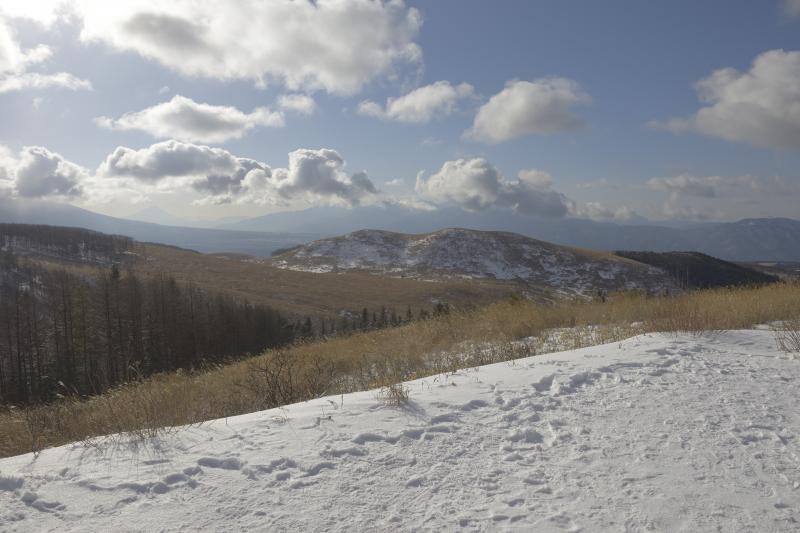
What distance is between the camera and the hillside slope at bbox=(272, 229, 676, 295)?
128750 mm

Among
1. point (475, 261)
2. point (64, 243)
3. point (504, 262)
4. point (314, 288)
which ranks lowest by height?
point (314, 288)

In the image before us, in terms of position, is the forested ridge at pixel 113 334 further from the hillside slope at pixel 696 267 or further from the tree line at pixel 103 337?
the hillside slope at pixel 696 267

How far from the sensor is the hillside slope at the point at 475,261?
129 meters

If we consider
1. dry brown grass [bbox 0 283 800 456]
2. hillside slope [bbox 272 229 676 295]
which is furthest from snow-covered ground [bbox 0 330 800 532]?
hillside slope [bbox 272 229 676 295]

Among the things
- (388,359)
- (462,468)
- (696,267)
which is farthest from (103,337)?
(696,267)

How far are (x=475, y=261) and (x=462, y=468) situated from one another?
5615 inches

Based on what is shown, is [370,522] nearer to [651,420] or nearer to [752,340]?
[651,420]

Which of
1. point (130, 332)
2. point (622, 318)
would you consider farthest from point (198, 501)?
point (130, 332)

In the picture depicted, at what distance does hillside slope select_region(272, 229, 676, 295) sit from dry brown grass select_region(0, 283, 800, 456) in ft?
376

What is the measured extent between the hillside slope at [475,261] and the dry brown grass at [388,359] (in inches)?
4510

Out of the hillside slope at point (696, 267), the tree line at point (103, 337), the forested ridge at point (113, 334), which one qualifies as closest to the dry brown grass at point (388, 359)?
the forested ridge at point (113, 334)

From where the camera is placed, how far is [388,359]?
913 cm

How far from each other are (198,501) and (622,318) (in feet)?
33.3

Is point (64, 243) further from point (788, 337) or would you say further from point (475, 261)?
point (788, 337)
